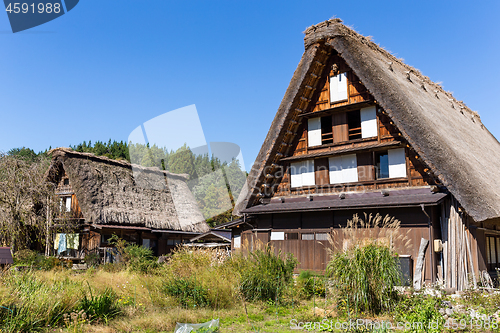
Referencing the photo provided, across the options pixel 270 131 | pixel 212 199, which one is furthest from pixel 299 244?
pixel 212 199

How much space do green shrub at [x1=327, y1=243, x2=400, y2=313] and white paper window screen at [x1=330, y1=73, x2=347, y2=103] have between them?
→ 7.89 meters

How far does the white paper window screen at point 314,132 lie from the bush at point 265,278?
21.0 ft

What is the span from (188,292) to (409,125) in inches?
342

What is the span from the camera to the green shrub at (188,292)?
9.53 m

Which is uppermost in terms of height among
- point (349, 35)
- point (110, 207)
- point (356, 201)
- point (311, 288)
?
point (349, 35)

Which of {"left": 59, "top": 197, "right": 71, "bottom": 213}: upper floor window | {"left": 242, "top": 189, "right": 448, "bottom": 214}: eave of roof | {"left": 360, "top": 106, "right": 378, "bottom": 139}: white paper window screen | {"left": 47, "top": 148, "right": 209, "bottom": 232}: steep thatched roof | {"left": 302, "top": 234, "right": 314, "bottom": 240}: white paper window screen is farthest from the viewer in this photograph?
{"left": 59, "top": 197, "right": 71, "bottom": 213}: upper floor window

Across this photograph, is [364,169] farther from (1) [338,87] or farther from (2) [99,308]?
(2) [99,308]

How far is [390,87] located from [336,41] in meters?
3.13

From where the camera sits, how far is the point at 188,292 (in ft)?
31.8

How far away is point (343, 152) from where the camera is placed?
14.3 m

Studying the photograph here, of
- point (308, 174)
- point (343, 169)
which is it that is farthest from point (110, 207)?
point (343, 169)

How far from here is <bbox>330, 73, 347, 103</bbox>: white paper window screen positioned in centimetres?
1499

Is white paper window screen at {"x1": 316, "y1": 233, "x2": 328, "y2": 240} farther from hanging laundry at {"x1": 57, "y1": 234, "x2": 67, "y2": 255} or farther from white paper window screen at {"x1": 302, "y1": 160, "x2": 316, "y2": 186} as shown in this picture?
hanging laundry at {"x1": 57, "y1": 234, "x2": 67, "y2": 255}

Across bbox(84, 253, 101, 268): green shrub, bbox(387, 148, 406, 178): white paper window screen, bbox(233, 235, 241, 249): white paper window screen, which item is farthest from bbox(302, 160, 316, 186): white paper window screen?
bbox(84, 253, 101, 268): green shrub
